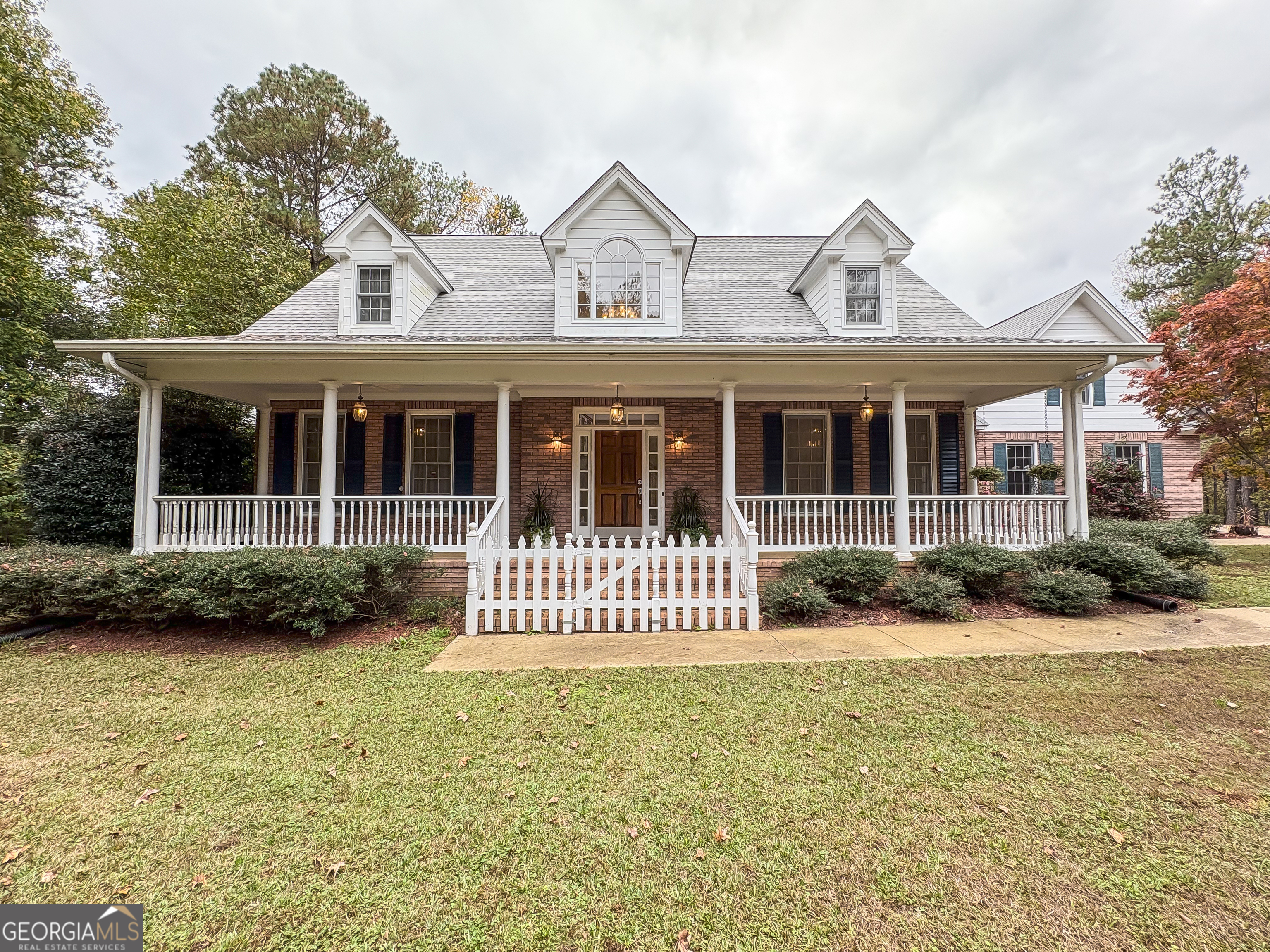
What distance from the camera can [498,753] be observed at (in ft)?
10.3

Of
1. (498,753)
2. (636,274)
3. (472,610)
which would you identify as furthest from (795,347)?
(498,753)

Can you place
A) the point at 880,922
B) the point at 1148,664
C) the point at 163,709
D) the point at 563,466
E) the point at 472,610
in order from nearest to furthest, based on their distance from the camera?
the point at 880,922 < the point at 163,709 < the point at 1148,664 < the point at 472,610 < the point at 563,466

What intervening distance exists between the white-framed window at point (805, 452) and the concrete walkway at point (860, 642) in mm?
4130

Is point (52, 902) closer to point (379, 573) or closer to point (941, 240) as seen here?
point (379, 573)

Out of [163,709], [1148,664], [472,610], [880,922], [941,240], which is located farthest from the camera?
[941,240]

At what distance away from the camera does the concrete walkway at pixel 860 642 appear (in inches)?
187

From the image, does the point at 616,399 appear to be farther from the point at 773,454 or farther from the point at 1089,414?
the point at 1089,414

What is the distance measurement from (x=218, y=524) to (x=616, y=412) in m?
6.24

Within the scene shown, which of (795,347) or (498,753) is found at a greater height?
(795,347)

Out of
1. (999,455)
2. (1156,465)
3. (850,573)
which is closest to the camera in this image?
(850,573)

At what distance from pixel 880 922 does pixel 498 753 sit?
2.20m

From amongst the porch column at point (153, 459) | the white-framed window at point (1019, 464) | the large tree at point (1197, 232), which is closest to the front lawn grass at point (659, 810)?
the porch column at point (153, 459)

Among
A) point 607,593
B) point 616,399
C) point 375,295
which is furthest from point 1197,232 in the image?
point 375,295

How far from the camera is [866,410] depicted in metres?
9.05
